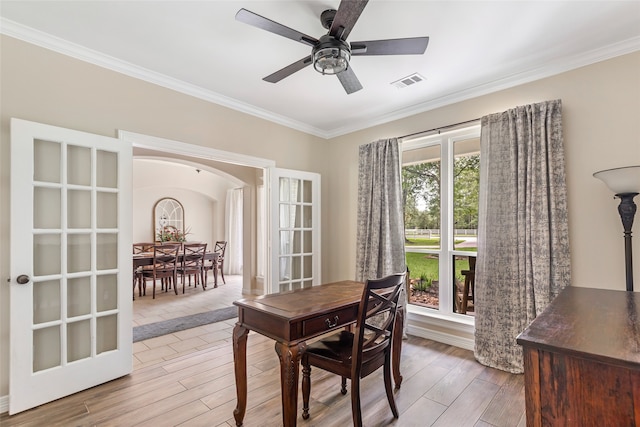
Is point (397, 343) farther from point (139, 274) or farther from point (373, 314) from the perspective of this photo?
point (139, 274)

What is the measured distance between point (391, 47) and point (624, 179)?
1795mm

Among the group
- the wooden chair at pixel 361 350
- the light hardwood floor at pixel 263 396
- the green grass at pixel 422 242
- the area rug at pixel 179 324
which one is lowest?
the area rug at pixel 179 324

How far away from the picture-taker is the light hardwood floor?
2.04 meters

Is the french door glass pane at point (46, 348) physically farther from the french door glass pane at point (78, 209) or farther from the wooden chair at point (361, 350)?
the wooden chair at point (361, 350)

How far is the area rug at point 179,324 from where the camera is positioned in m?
3.73

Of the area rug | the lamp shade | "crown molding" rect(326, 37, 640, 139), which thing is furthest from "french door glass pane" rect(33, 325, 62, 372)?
the lamp shade

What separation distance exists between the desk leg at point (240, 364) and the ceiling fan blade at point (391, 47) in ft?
6.32

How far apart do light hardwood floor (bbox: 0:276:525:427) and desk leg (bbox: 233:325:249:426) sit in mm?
155

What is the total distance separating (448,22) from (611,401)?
7.43 feet

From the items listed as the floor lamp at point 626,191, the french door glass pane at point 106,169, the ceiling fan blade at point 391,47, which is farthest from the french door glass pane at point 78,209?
the floor lamp at point 626,191

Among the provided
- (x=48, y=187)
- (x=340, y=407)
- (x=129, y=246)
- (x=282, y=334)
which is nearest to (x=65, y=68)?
(x=48, y=187)

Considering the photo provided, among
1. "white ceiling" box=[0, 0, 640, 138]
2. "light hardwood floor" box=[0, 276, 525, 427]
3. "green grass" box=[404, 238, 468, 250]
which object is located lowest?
"light hardwood floor" box=[0, 276, 525, 427]

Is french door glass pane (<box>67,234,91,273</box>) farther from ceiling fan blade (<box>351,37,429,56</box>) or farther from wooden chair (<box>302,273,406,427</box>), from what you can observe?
ceiling fan blade (<box>351,37,429,56</box>)

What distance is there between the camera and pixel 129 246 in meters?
2.65
